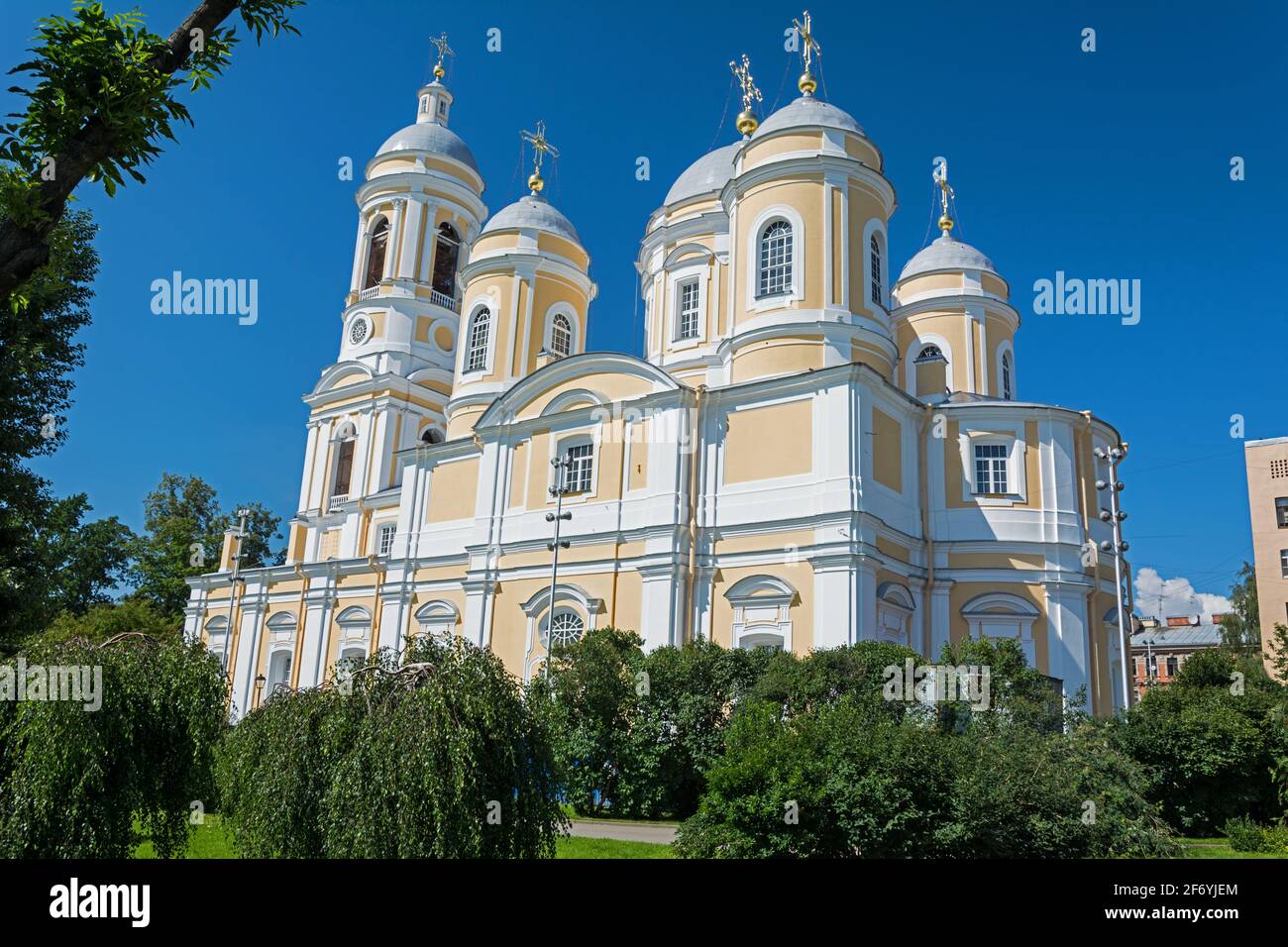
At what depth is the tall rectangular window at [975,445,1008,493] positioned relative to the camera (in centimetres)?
2728

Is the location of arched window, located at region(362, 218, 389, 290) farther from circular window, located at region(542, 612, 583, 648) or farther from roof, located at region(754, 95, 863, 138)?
circular window, located at region(542, 612, 583, 648)

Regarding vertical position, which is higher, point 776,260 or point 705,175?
point 705,175

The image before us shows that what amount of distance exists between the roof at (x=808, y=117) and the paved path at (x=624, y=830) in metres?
20.2

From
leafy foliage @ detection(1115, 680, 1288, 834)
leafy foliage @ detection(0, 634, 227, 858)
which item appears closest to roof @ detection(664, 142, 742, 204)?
leafy foliage @ detection(1115, 680, 1288, 834)

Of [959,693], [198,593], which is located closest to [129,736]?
[959,693]

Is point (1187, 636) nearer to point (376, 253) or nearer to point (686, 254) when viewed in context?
point (686, 254)

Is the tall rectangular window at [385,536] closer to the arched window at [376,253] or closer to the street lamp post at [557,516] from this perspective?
the arched window at [376,253]

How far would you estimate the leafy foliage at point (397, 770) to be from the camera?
9052 mm

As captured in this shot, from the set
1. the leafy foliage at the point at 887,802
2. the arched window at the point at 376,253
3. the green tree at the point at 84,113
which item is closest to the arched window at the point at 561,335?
the arched window at the point at 376,253

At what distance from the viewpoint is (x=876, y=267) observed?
96.1ft

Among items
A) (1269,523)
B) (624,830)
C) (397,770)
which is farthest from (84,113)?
(1269,523)

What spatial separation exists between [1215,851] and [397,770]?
13.1 metres

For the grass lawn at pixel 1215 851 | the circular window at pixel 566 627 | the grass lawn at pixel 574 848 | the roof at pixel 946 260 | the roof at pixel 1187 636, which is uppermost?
the roof at pixel 946 260
